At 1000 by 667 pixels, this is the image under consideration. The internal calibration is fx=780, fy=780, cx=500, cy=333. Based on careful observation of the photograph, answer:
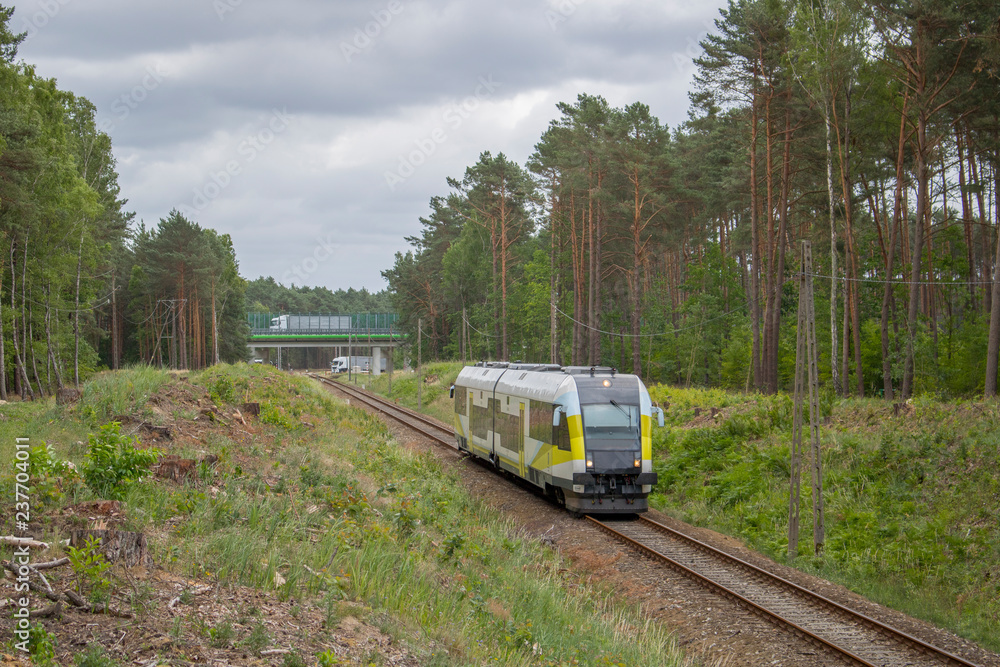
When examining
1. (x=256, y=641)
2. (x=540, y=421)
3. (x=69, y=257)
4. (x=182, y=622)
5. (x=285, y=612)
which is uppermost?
(x=69, y=257)

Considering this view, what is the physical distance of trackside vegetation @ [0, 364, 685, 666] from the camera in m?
7.20

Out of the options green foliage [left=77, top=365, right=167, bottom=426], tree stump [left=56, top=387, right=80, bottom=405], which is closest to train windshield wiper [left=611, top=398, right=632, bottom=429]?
green foliage [left=77, top=365, right=167, bottom=426]

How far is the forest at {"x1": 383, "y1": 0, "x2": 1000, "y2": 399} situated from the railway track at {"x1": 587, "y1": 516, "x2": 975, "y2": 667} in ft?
40.1

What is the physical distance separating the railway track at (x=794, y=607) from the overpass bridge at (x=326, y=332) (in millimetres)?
85348

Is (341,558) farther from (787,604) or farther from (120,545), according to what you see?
(787,604)

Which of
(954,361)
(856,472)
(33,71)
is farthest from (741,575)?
(33,71)

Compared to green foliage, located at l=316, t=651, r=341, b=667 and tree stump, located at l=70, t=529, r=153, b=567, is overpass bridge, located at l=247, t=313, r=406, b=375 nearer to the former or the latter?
tree stump, located at l=70, t=529, r=153, b=567

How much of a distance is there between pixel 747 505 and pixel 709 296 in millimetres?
29242

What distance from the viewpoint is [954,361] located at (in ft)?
96.7

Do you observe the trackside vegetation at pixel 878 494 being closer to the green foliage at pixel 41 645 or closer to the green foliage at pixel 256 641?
the green foliage at pixel 256 641

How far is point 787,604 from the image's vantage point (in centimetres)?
1167

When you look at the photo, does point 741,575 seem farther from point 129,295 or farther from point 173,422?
point 129,295

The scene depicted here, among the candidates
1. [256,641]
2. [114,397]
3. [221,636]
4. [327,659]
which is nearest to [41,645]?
[221,636]

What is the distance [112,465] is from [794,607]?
378 inches
